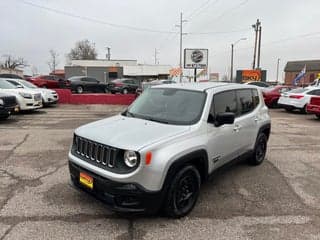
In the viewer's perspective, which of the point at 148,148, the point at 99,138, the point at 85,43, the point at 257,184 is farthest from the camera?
the point at 85,43

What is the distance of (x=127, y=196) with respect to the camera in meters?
3.04

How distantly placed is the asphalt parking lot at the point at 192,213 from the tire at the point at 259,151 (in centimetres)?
15

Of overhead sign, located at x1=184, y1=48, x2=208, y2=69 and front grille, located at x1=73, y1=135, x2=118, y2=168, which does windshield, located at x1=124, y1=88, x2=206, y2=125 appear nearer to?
front grille, located at x1=73, y1=135, x2=118, y2=168

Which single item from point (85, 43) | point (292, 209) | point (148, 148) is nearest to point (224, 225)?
point (292, 209)

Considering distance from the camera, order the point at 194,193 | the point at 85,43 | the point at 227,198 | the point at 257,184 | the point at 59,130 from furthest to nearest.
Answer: the point at 85,43 → the point at 59,130 → the point at 257,184 → the point at 227,198 → the point at 194,193

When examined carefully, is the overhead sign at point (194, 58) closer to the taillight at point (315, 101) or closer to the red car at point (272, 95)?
the red car at point (272, 95)

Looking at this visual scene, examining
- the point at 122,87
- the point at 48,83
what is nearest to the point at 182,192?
the point at 122,87

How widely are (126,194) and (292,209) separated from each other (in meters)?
2.41

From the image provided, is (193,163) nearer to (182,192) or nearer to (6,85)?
(182,192)

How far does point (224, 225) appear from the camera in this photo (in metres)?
3.37

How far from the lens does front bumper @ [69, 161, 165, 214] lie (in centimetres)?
300

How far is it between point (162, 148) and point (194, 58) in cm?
1713

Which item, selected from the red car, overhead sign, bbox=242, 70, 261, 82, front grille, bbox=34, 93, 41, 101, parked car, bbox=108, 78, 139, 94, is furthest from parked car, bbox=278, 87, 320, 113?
overhead sign, bbox=242, 70, 261, 82

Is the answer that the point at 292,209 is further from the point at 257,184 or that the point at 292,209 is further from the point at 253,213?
the point at 257,184
